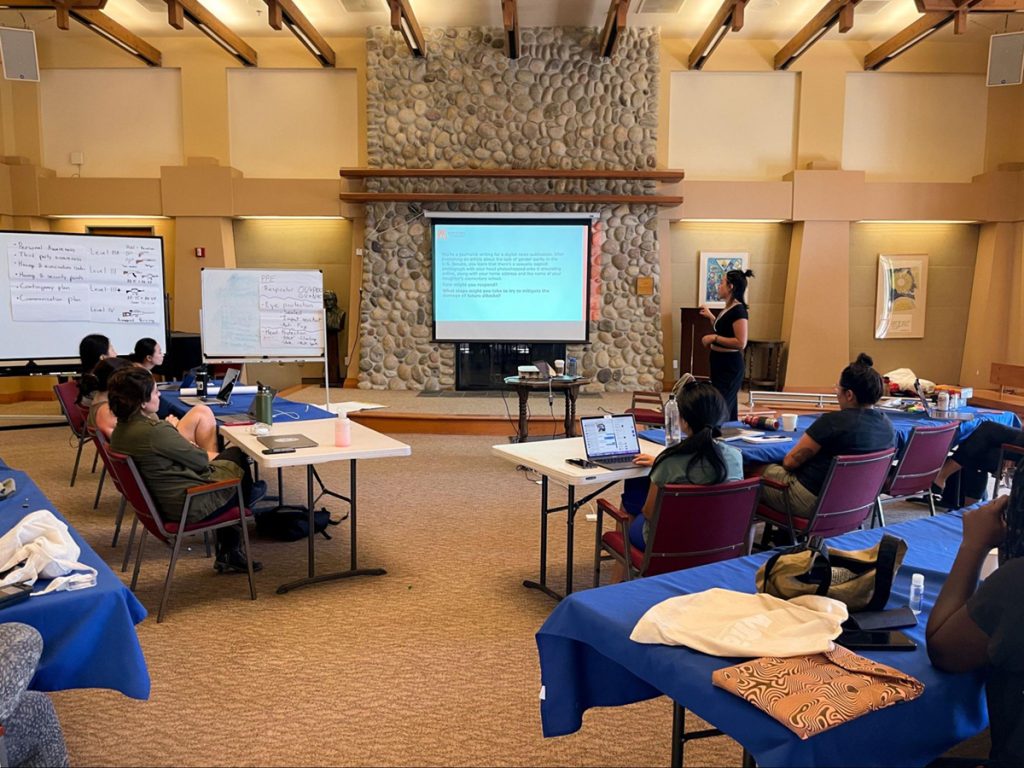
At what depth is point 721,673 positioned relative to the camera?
1409mm

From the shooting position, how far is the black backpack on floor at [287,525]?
4293 millimetres

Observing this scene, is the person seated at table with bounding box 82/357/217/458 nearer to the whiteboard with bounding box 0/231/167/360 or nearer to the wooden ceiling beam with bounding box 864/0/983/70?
the whiteboard with bounding box 0/231/167/360

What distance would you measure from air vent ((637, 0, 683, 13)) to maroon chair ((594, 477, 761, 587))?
733 centimetres

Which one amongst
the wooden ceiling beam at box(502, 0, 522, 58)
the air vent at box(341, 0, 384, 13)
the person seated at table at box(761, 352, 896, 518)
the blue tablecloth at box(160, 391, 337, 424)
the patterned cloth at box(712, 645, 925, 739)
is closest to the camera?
the patterned cloth at box(712, 645, 925, 739)

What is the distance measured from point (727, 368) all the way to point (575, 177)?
4.73 meters

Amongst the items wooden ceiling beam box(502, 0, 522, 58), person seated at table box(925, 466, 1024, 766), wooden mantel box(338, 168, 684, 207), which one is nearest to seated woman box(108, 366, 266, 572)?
person seated at table box(925, 466, 1024, 766)

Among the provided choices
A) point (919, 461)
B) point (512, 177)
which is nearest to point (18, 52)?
point (512, 177)

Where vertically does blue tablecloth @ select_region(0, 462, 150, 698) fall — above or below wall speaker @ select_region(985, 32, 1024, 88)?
below

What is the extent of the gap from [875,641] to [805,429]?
268cm

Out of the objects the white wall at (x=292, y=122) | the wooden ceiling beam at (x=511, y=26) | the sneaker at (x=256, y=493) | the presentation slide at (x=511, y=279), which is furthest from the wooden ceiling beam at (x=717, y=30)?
the sneaker at (x=256, y=493)

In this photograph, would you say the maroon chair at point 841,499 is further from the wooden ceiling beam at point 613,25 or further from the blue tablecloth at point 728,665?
the wooden ceiling beam at point 613,25

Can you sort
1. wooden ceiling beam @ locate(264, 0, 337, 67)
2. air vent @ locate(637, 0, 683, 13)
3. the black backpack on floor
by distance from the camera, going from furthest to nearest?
air vent @ locate(637, 0, 683, 13) < wooden ceiling beam @ locate(264, 0, 337, 67) < the black backpack on floor

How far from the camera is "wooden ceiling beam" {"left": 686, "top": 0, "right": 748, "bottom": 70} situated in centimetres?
738

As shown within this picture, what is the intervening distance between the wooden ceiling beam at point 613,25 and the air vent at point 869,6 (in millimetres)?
2601
